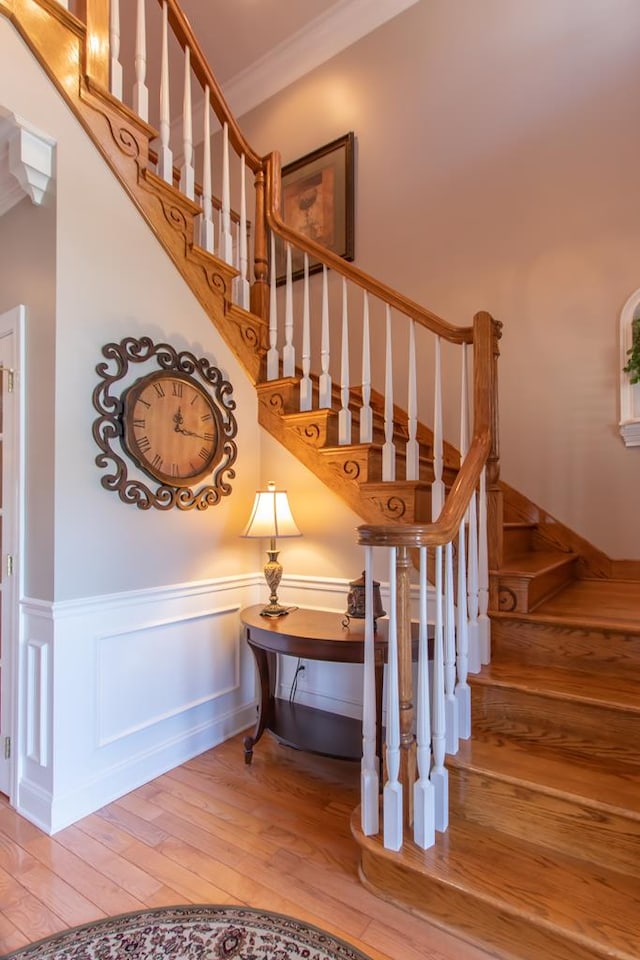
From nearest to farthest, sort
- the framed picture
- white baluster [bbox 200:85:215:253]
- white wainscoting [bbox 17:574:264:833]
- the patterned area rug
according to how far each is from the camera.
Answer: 1. the patterned area rug
2. white wainscoting [bbox 17:574:264:833]
3. white baluster [bbox 200:85:215:253]
4. the framed picture

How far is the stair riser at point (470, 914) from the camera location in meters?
A: 1.27

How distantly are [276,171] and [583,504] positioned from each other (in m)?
2.74

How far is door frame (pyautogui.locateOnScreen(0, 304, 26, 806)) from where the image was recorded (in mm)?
2055

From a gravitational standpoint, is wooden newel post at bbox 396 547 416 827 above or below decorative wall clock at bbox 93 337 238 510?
below

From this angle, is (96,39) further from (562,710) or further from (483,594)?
(562,710)

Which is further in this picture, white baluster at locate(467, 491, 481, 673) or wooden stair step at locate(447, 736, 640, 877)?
white baluster at locate(467, 491, 481, 673)

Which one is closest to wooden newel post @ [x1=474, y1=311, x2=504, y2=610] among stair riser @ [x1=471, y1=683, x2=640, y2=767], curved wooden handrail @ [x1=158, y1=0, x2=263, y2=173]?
stair riser @ [x1=471, y1=683, x2=640, y2=767]

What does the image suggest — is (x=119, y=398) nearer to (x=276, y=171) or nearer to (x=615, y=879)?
(x=276, y=171)

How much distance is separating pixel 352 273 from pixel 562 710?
7.07 feet

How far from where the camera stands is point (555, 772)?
62.5 inches

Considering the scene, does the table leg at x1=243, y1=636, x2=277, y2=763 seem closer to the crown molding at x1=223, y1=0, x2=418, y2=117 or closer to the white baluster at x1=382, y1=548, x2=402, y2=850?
the white baluster at x1=382, y1=548, x2=402, y2=850

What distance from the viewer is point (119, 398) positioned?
7.00 ft

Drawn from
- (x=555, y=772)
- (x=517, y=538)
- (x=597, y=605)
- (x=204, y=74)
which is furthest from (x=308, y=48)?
(x=555, y=772)

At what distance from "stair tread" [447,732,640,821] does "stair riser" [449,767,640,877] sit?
0.06 ft
